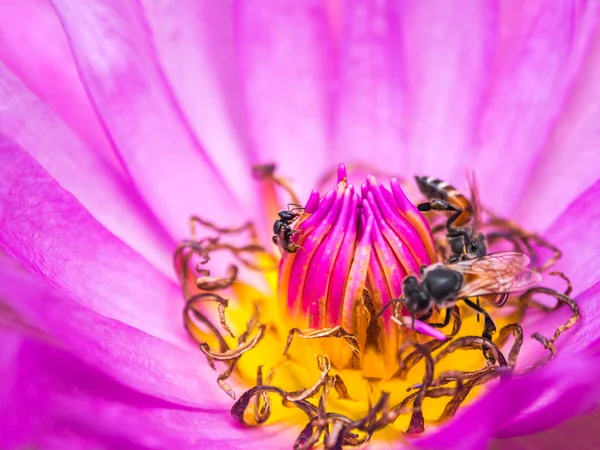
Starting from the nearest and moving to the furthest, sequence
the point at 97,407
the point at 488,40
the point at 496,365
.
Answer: the point at 97,407 → the point at 496,365 → the point at 488,40

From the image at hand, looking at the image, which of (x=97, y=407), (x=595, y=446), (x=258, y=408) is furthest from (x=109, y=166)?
(x=595, y=446)

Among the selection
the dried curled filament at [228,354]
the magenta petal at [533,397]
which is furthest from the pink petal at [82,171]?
the magenta petal at [533,397]

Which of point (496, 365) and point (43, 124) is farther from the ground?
point (43, 124)

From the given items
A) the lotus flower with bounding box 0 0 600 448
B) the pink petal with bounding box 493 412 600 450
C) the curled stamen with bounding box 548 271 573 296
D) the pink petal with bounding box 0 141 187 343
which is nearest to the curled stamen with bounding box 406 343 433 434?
the lotus flower with bounding box 0 0 600 448

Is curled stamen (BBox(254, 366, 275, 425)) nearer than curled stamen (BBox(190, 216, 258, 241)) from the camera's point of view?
Yes

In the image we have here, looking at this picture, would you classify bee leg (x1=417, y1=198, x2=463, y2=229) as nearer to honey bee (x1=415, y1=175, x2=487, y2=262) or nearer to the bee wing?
honey bee (x1=415, y1=175, x2=487, y2=262)

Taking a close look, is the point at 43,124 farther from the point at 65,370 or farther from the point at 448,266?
the point at 448,266

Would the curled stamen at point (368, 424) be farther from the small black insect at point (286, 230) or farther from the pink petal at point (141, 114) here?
the pink petal at point (141, 114)
